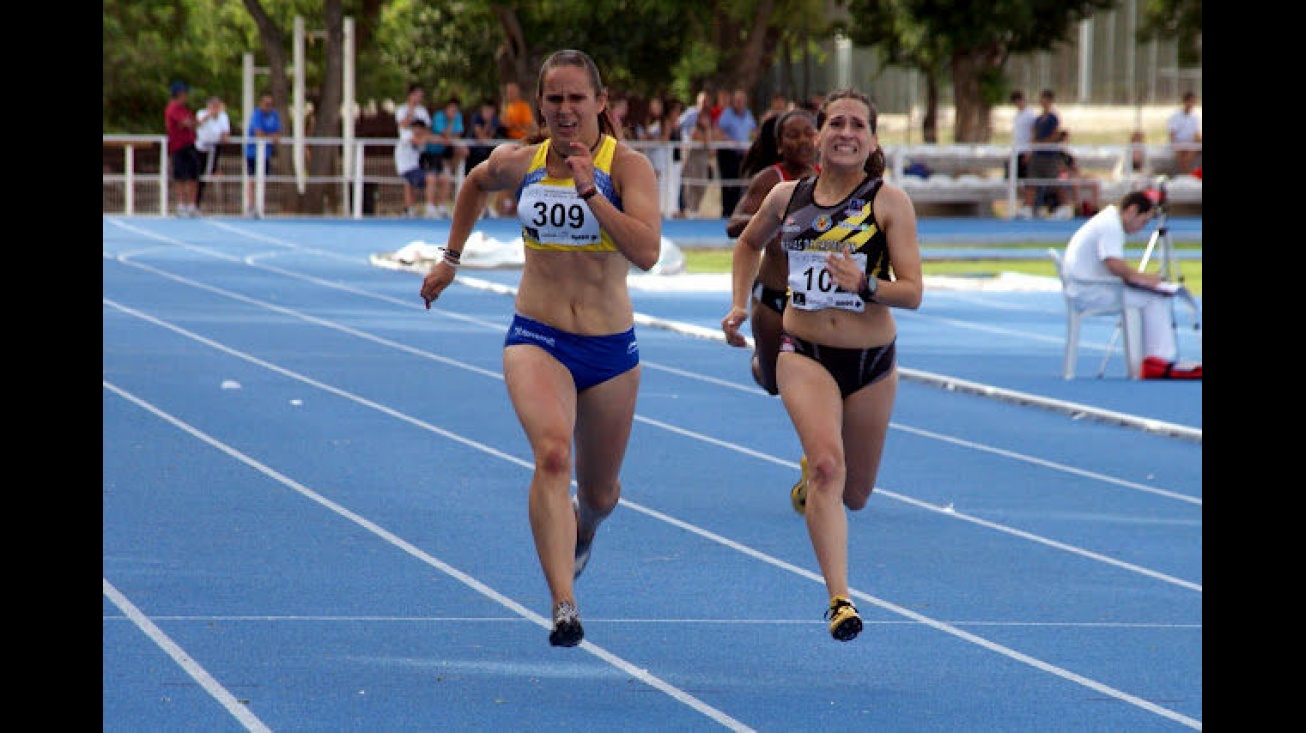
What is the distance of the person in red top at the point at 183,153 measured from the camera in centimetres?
3206

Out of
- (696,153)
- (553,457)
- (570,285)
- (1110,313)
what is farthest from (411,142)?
(553,457)

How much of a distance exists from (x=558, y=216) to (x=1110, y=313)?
985cm

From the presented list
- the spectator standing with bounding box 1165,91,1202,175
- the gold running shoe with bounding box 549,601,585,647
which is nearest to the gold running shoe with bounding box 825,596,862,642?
the gold running shoe with bounding box 549,601,585,647

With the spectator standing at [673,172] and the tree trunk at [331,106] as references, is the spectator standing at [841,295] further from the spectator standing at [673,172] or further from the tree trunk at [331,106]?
the tree trunk at [331,106]

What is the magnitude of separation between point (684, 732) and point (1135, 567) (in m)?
3.35

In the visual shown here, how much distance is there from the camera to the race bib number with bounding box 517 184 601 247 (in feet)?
23.4

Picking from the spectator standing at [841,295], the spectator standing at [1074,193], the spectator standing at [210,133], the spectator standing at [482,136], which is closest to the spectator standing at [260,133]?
the spectator standing at [210,133]

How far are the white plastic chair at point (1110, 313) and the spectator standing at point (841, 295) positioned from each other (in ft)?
27.7
